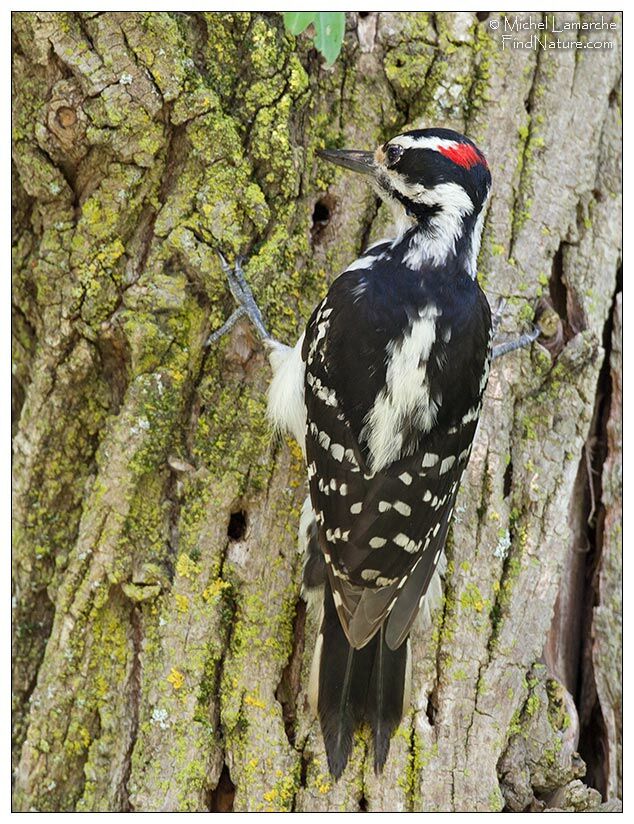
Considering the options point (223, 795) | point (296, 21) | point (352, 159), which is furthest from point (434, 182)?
point (223, 795)

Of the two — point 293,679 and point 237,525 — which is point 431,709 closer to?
point 293,679

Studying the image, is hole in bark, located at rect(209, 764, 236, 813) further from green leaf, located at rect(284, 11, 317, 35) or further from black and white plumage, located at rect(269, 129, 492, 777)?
green leaf, located at rect(284, 11, 317, 35)

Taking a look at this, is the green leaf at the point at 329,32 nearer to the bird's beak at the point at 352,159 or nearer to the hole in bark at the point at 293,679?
the bird's beak at the point at 352,159

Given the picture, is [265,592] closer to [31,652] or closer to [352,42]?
[31,652]

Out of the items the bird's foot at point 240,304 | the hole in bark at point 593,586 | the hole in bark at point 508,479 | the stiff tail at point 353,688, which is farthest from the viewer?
the hole in bark at point 593,586

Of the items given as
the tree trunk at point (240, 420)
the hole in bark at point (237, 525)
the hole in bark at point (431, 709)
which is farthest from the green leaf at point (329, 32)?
the hole in bark at point (431, 709)

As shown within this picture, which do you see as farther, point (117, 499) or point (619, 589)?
point (619, 589)

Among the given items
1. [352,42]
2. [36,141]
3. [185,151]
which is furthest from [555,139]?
[36,141]
